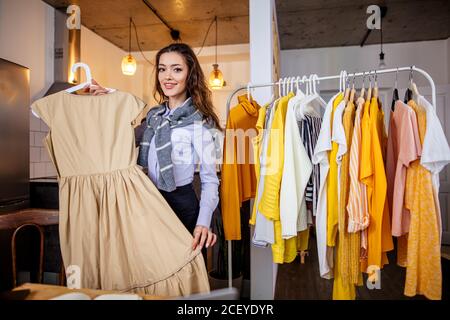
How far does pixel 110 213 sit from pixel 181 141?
38 centimetres

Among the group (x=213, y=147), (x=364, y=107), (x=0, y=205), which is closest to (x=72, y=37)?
(x=0, y=205)

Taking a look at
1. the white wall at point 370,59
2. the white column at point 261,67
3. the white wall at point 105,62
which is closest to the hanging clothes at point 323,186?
the white column at point 261,67

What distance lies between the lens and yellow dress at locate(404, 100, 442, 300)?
3.43 feet

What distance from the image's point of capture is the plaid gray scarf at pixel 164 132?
3.49ft

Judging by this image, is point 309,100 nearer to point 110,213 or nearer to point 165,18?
point 110,213

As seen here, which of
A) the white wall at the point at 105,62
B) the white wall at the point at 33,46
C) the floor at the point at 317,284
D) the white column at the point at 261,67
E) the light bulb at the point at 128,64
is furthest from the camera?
the white wall at the point at 105,62

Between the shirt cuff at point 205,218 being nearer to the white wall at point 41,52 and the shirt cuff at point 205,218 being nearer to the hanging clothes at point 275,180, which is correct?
the hanging clothes at point 275,180

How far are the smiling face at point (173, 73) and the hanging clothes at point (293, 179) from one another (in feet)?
1.56

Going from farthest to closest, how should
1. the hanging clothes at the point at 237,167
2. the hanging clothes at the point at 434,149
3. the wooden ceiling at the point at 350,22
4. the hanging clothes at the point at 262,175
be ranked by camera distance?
the wooden ceiling at the point at 350,22 → the hanging clothes at the point at 237,167 → the hanging clothes at the point at 262,175 → the hanging clothes at the point at 434,149

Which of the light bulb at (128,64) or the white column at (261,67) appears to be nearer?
the white column at (261,67)

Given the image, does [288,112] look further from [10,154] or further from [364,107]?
[10,154]

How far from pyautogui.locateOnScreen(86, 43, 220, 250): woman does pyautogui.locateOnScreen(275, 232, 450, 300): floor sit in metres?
1.47

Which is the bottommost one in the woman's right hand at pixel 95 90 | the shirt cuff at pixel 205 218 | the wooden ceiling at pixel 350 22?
the shirt cuff at pixel 205 218

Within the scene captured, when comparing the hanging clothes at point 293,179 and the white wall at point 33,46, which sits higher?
the white wall at point 33,46
